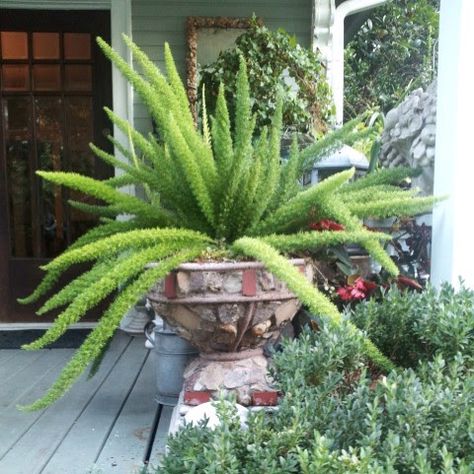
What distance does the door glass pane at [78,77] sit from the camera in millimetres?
3453

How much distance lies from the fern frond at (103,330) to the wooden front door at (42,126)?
2.23 meters

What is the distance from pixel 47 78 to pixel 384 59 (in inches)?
285

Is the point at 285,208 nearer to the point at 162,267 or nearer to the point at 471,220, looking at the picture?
the point at 162,267

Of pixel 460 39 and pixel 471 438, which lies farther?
pixel 460 39

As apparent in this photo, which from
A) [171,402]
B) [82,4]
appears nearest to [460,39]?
[171,402]

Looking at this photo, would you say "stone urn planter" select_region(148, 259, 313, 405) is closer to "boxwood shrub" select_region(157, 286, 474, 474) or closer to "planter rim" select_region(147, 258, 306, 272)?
"planter rim" select_region(147, 258, 306, 272)

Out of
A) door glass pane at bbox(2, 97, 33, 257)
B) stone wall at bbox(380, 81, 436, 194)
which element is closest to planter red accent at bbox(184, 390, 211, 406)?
stone wall at bbox(380, 81, 436, 194)

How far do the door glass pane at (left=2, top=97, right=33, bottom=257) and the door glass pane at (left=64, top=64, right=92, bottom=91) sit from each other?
11.0 inches

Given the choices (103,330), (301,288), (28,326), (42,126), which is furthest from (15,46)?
(301,288)

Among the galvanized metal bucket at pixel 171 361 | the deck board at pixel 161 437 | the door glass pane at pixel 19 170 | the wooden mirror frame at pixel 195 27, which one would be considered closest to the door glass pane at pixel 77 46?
the door glass pane at pixel 19 170

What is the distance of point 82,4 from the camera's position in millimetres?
3391

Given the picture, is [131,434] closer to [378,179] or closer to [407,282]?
[407,282]

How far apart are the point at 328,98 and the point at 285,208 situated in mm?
1849

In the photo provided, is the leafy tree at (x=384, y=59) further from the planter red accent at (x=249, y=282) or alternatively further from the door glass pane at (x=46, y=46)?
the planter red accent at (x=249, y=282)
